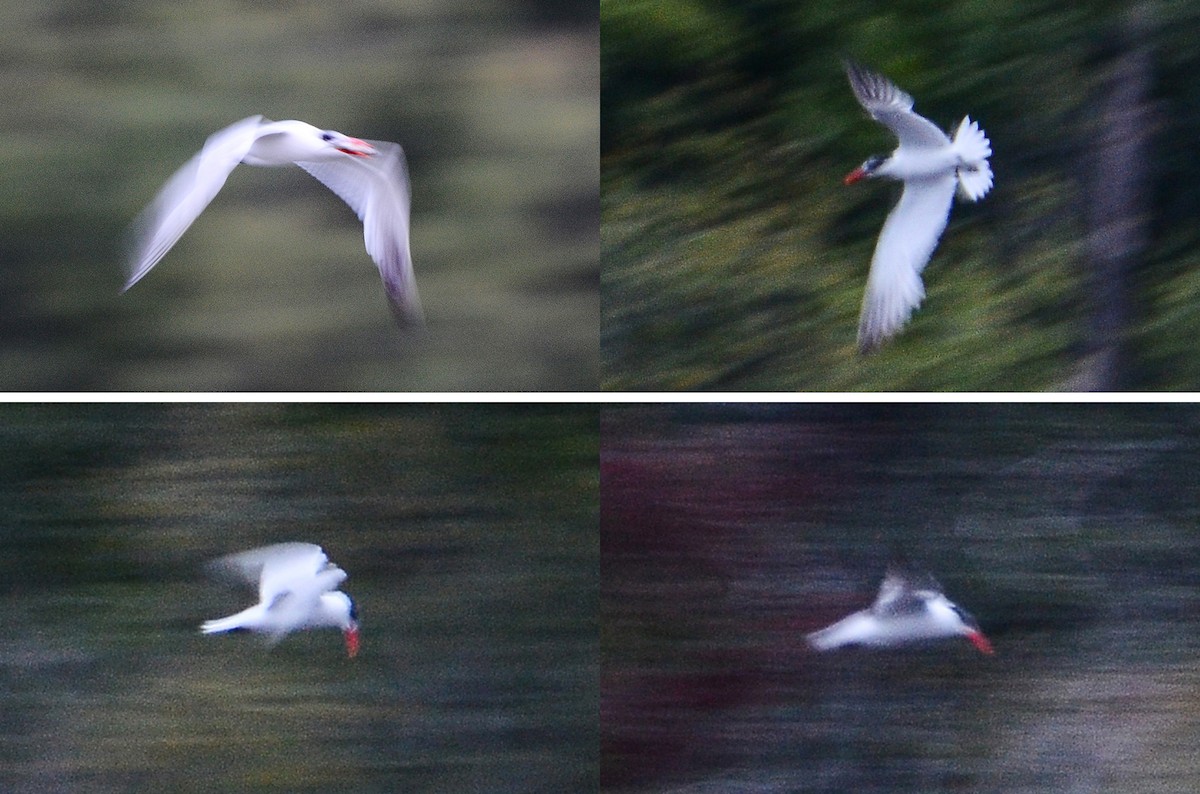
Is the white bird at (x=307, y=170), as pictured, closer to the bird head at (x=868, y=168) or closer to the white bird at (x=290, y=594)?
the white bird at (x=290, y=594)

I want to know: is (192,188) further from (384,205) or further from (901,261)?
(901,261)

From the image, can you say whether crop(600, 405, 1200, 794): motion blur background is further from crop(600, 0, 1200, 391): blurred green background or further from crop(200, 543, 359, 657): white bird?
crop(200, 543, 359, 657): white bird

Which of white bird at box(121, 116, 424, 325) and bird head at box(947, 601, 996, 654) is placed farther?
bird head at box(947, 601, 996, 654)

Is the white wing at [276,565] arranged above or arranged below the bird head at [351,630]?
above

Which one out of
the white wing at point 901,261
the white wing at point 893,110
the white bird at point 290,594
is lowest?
the white bird at point 290,594

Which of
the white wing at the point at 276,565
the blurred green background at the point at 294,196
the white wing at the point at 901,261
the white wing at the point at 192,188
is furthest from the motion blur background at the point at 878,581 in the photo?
the white wing at the point at 192,188

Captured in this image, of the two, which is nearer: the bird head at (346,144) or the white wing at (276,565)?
the bird head at (346,144)

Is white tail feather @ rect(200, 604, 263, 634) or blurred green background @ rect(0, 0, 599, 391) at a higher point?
blurred green background @ rect(0, 0, 599, 391)

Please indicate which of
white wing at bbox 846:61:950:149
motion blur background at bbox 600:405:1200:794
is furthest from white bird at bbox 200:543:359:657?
white wing at bbox 846:61:950:149
